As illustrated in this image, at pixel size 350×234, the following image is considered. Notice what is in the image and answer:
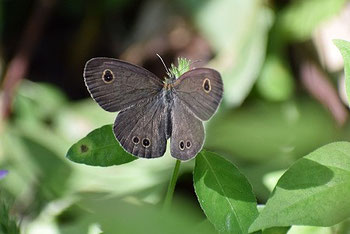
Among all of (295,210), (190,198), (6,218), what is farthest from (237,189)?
(190,198)

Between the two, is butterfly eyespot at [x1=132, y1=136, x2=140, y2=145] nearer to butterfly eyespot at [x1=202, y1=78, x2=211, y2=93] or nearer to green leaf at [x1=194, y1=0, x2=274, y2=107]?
butterfly eyespot at [x1=202, y1=78, x2=211, y2=93]

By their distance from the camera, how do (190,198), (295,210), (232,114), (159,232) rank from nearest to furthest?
(295,210) → (159,232) → (190,198) → (232,114)

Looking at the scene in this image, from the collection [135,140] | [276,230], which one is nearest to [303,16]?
[276,230]

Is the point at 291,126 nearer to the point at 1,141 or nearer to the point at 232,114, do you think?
the point at 232,114

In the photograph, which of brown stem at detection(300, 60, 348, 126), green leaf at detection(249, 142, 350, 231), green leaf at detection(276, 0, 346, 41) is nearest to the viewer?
green leaf at detection(249, 142, 350, 231)

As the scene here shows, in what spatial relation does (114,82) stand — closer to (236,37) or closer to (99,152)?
(99,152)

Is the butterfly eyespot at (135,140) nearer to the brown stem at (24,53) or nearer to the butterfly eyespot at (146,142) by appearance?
the butterfly eyespot at (146,142)

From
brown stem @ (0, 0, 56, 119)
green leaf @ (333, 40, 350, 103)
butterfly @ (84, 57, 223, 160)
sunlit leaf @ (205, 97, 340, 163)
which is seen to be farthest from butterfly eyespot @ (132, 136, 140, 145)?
brown stem @ (0, 0, 56, 119)
